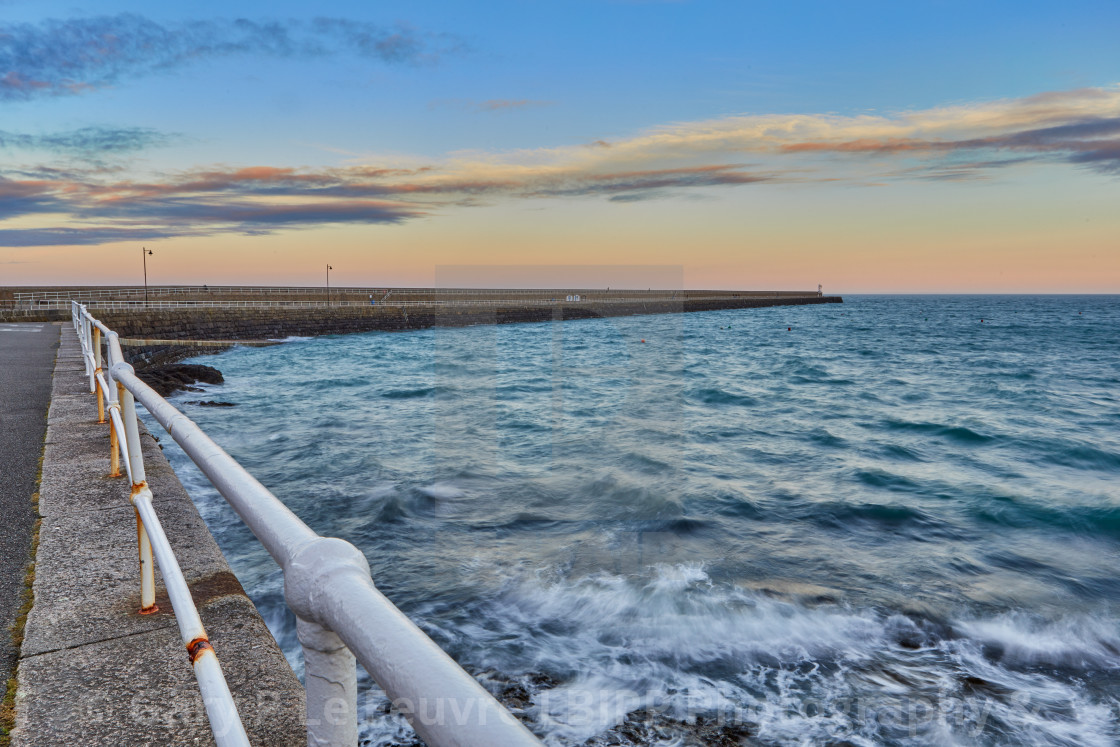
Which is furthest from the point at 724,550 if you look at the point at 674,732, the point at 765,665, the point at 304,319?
the point at 304,319

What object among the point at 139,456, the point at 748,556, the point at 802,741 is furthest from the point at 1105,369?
the point at 139,456

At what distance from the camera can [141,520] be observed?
98.5 inches

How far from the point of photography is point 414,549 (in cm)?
790

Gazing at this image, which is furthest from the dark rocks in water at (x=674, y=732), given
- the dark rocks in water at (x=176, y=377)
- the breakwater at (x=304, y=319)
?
the breakwater at (x=304, y=319)

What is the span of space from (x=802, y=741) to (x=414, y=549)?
15.7 feet

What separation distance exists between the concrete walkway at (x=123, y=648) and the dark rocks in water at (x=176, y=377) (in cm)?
1477

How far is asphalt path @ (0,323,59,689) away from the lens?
2.89 meters

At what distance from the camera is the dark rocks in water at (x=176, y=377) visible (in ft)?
56.8

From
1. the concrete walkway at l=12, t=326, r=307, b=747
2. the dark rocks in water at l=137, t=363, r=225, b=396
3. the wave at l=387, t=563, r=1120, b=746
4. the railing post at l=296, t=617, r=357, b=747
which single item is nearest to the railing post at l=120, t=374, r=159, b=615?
the concrete walkway at l=12, t=326, r=307, b=747

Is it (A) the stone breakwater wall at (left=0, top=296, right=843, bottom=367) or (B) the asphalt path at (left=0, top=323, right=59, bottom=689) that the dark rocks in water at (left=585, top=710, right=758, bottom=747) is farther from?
(A) the stone breakwater wall at (left=0, top=296, right=843, bottom=367)

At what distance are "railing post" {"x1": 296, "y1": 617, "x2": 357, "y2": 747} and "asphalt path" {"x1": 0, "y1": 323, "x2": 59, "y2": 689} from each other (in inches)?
87.3

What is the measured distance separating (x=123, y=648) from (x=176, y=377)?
19.1m

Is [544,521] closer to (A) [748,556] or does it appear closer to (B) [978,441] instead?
(A) [748,556]

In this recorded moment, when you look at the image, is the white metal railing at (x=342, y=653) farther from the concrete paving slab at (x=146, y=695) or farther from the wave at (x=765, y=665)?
the wave at (x=765, y=665)
